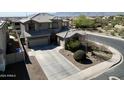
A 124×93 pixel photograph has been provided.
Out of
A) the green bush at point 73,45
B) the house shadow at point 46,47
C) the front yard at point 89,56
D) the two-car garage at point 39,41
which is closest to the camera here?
the front yard at point 89,56

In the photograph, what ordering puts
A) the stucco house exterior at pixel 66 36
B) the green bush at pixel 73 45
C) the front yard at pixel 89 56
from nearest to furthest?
1. the front yard at pixel 89 56
2. the green bush at pixel 73 45
3. the stucco house exterior at pixel 66 36

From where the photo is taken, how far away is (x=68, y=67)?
687 inches

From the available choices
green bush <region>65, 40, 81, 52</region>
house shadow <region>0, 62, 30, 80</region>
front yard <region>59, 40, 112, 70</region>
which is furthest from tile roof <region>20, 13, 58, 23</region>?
house shadow <region>0, 62, 30, 80</region>

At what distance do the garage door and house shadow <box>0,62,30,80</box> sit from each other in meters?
8.35

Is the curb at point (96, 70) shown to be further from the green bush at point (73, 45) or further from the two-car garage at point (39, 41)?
the two-car garage at point (39, 41)

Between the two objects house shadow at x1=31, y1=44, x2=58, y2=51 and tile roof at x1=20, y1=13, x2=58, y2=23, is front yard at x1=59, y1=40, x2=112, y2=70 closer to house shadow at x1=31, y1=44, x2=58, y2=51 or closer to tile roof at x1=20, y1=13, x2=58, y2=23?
house shadow at x1=31, y1=44, x2=58, y2=51

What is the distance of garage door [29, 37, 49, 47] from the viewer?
1005 inches

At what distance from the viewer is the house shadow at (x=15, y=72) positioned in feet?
47.1

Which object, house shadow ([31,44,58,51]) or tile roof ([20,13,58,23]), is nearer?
house shadow ([31,44,58,51])

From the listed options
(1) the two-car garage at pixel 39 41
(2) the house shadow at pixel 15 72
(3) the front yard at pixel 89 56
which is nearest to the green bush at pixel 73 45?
(3) the front yard at pixel 89 56

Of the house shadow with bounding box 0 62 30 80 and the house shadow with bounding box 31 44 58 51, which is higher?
the house shadow with bounding box 31 44 58 51

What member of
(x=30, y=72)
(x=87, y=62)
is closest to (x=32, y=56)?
(x=30, y=72)

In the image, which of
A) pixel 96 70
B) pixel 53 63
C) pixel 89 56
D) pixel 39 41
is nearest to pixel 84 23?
pixel 39 41

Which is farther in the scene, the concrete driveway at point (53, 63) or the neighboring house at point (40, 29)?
the neighboring house at point (40, 29)
